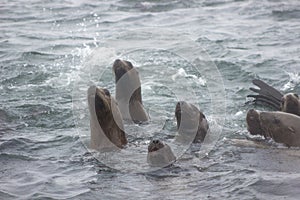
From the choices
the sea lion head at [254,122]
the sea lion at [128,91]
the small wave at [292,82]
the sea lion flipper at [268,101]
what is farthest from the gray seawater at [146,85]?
the sea lion flipper at [268,101]

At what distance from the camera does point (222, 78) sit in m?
12.4

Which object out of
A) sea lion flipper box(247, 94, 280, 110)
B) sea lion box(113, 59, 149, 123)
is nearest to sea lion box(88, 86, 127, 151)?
sea lion box(113, 59, 149, 123)

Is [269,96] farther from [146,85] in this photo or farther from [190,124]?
[146,85]

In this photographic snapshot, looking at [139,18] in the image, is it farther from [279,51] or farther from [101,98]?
[101,98]

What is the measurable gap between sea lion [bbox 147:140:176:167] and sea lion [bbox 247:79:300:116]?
1.97 meters

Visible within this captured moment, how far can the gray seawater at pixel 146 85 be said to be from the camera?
7.10 m

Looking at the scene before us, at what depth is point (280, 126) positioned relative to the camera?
27.1ft

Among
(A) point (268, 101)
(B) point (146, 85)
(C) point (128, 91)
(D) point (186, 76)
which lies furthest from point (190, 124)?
(D) point (186, 76)

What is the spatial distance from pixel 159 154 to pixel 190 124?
1.12m

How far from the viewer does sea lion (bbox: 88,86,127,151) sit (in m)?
7.84

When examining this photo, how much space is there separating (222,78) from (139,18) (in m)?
6.19

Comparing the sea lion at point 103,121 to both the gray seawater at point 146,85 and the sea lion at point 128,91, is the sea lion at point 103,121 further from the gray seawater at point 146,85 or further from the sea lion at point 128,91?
the sea lion at point 128,91

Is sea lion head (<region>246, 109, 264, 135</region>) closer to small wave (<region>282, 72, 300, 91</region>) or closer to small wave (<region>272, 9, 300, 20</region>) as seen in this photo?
small wave (<region>282, 72, 300, 91</region>)

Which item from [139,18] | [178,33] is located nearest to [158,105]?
[178,33]
